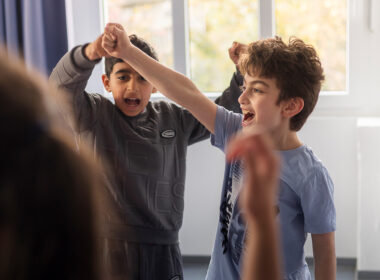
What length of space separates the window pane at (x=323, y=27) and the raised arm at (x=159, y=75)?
1.47 m

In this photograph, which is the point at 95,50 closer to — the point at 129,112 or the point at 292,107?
the point at 129,112

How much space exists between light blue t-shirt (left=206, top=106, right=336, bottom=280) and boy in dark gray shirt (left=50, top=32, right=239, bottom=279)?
239 mm

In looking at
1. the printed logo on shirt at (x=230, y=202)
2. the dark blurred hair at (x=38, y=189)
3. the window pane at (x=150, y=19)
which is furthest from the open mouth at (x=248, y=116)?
the window pane at (x=150, y=19)

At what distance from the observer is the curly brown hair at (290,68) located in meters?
1.37

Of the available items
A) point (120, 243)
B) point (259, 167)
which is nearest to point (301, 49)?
point (120, 243)

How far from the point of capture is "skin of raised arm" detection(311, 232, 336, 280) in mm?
1209

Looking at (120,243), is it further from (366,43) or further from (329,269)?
(366,43)

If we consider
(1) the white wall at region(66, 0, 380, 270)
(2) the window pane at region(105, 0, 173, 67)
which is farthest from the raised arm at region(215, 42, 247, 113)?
(2) the window pane at region(105, 0, 173, 67)

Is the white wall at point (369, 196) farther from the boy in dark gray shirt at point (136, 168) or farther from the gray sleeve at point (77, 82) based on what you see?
the gray sleeve at point (77, 82)

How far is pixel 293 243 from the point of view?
1239mm

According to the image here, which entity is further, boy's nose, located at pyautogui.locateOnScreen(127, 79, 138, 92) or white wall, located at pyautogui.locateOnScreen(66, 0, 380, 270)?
white wall, located at pyautogui.locateOnScreen(66, 0, 380, 270)

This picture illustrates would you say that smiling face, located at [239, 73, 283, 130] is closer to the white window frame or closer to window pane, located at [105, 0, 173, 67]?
the white window frame

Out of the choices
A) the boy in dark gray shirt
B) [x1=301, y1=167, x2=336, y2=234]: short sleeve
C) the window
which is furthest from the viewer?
the window

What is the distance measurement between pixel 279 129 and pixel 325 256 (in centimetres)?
34
